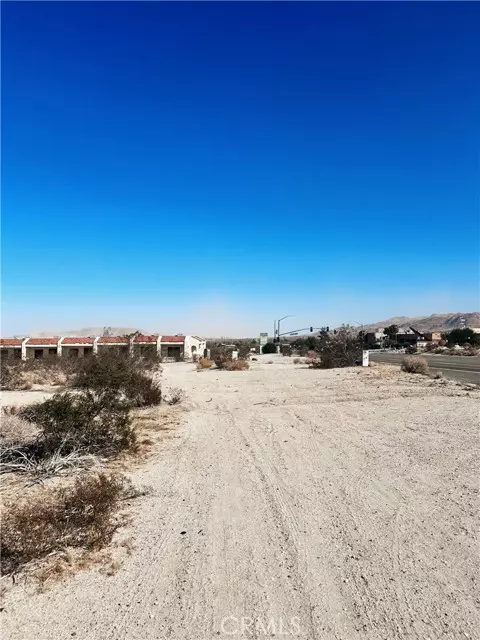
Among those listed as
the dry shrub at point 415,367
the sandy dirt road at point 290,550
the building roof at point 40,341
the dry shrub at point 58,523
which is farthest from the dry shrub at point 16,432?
the building roof at point 40,341

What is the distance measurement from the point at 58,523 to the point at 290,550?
269cm

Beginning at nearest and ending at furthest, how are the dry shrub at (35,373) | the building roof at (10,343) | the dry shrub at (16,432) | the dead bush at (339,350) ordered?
the dry shrub at (16,432)
the dry shrub at (35,373)
the dead bush at (339,350)
the building roof at (10,343)

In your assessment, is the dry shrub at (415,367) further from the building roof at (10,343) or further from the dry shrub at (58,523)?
the building roof at (10,343)

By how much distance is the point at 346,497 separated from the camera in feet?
21.7

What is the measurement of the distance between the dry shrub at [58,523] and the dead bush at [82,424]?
2389 millimetres

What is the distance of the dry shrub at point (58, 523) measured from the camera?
463 centimetres

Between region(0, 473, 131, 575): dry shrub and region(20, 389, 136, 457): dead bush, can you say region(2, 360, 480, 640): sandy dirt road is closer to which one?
region(0, 473, 131, 575): dry shrub

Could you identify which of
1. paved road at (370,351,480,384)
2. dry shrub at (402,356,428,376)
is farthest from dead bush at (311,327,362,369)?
dry shrub at (402,356,428,376)

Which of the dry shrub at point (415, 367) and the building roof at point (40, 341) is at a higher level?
the building roof at point (40, 341)

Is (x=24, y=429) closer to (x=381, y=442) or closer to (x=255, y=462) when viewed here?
(x=255, y=462)

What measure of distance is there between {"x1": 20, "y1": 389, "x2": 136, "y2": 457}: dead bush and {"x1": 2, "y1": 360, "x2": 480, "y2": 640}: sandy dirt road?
1.24 meters

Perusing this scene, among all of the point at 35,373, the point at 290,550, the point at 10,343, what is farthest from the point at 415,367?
the point at 10,343

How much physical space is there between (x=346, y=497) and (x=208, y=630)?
11.5 ft

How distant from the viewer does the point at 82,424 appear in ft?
29.7
